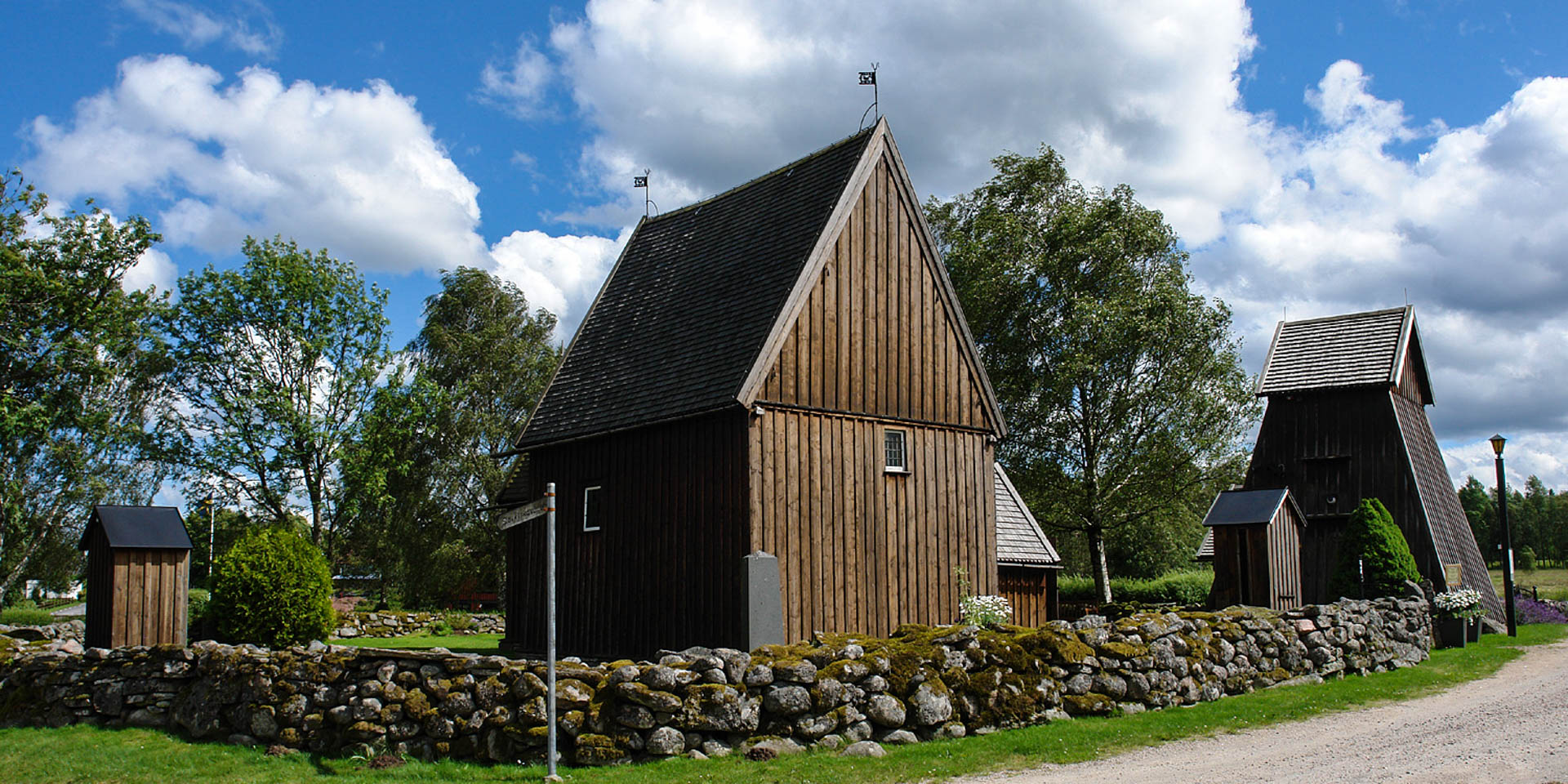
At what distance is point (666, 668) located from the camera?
10008 mm

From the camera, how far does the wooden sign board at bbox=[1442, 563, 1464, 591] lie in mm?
24188

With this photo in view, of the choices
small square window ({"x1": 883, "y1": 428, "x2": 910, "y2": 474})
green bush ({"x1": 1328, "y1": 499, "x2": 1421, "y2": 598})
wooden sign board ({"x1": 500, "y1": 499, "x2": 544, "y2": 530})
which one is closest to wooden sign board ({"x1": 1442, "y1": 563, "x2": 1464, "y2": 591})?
green bush ({"x1": 1328, "y1": 499, "x2": 1421, "y2": 598})

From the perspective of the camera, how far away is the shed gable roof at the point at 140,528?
1491 cm

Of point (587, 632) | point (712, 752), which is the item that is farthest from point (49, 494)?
point (712, 752)

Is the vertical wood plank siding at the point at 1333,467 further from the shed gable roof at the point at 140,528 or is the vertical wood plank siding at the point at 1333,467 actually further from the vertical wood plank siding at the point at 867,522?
the shed gable roof at the point at 140,528

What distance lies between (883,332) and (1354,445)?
16255mm

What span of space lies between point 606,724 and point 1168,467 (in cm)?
2757

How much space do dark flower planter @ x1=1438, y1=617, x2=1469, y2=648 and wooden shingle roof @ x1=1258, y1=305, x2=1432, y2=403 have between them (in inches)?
305

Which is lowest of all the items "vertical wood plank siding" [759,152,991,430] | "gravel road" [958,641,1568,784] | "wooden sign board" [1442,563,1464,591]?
"gravel road" [958,641,1568,784]

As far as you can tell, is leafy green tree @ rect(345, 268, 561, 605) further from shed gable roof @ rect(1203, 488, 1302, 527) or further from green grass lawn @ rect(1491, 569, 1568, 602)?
green grass lawn @ rect(1491, 569, 1568, 602)

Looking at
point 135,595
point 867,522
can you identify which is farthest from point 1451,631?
point 135,595

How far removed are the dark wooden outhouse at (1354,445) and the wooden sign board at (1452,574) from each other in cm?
7

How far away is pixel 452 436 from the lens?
134 feet

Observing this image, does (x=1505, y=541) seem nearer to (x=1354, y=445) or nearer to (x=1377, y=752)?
(x=1354, y=445)
